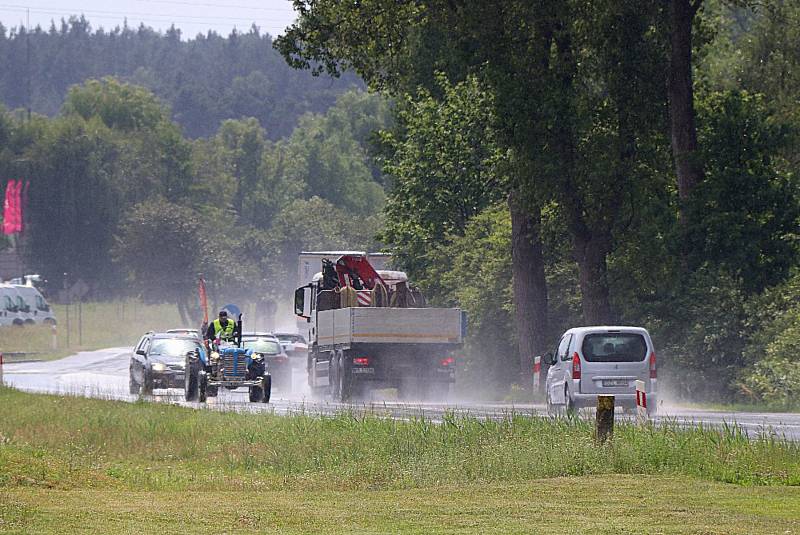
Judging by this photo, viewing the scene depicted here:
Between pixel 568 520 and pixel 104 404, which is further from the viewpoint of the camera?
pixel 104 404

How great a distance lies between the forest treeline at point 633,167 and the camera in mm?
36844

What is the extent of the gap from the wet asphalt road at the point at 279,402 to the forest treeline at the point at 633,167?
11.5 ft

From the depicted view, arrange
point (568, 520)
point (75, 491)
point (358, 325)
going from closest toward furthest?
point (568, 520), point (75, 491), point (358, 325)

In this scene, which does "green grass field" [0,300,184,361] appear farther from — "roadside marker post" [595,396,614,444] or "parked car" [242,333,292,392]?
"roadside marker post" [595,396,614,444]

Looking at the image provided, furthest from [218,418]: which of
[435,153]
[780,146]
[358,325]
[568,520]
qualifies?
[435,153]

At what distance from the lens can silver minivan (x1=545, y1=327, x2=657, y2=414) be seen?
94.8ft

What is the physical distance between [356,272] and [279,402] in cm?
636

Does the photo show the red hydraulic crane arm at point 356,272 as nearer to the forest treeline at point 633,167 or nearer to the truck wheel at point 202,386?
the forest treeline at point 633,167

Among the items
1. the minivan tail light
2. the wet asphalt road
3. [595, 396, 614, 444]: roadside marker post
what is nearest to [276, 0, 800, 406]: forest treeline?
the wet asphalt road

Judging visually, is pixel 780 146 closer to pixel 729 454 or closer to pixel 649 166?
pixel 649 166

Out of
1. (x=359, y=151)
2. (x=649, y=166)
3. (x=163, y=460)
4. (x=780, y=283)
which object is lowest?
(x=163, y=460)

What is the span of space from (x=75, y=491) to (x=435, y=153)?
33.0 metres

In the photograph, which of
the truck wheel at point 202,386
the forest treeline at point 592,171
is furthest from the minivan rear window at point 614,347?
the truck wheel at point 202,386

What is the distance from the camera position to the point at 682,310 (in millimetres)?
38250
